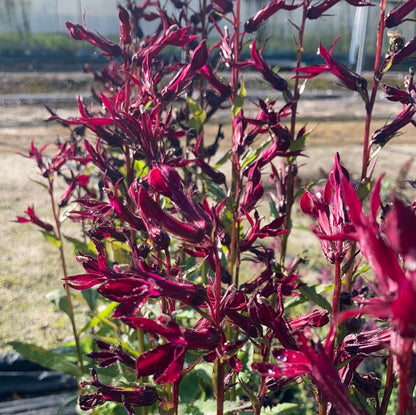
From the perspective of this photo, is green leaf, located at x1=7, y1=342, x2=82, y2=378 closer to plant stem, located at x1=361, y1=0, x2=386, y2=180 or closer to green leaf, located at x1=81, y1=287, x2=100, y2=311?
green leaf, located at x1=81, y1=287, x2=100, y2=311

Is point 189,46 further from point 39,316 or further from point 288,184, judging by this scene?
point 39,316

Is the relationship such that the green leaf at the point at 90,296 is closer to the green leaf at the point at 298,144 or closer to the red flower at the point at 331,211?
the green leaf at the point at 298,144

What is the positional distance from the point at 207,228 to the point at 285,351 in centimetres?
21

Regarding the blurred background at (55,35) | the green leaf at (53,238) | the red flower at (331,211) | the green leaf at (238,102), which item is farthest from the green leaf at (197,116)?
the blurred background at (55,35)

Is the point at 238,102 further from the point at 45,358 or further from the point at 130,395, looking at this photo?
the point at 45,358

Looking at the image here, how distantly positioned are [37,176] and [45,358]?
4.32 meters

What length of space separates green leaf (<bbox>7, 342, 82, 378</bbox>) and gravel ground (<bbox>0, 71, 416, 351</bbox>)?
0.61 meters

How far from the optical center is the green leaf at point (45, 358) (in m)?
1.92

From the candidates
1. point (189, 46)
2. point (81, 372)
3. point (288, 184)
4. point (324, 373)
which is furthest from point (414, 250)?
point (81, 372)

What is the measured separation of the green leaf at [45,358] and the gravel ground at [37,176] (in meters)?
0.61

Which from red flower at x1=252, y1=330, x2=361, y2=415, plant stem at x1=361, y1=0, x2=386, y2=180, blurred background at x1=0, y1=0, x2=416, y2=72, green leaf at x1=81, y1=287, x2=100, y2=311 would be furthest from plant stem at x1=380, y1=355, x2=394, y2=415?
blurred background at x1=0, y1=0, x2=416, y2=72

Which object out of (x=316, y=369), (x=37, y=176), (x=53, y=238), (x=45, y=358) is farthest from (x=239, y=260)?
(x=37, y=176)

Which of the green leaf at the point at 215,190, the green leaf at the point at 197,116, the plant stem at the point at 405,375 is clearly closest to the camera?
the plant stem at the point at 405,375

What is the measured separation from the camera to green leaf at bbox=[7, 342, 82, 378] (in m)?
1.92
